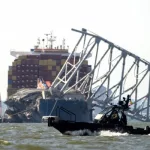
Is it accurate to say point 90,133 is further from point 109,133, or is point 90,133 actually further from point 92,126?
point 109,133

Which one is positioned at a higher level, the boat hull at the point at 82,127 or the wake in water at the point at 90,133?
the boat hull at the point at 82,127

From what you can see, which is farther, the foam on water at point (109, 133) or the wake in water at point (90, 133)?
the wake in water at point (90, 133)

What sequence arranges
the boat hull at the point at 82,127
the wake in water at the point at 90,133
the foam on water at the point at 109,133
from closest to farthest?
the foam on water at the point at 109,133, the wake in water at the point at 90,133, the boat hull at the point at 82,127

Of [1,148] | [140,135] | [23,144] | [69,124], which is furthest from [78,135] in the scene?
[1,148]

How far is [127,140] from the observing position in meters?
72.6

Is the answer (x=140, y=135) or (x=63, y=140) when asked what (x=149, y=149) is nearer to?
(x=63, y=140)

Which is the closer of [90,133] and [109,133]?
[109,133]

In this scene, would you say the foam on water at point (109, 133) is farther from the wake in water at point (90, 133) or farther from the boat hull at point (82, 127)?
the boat hull at point (82, 127)

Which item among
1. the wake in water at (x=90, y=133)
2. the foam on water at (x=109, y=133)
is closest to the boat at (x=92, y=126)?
the wake in water at (x=90, y=133)

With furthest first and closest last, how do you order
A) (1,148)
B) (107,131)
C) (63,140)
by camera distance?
(107,131)
(63,140)
(1,148)

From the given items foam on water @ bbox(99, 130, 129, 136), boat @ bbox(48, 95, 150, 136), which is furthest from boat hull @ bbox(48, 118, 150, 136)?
foam on water @ bbox(99, 130, 129, 136)

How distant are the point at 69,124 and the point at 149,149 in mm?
21048

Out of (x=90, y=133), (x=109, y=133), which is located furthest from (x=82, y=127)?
(x=109, y=133)

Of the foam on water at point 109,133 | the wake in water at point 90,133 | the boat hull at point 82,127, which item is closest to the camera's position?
the foam on water at point 109,133
